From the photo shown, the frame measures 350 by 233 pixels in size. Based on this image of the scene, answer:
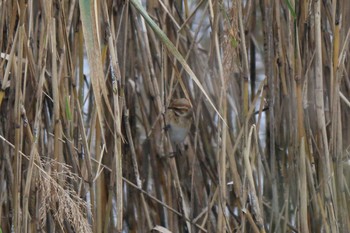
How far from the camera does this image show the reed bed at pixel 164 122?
1998mm

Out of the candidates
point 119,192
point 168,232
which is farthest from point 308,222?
point 119,192

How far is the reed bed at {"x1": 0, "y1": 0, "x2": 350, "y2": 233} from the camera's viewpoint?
6.56ft

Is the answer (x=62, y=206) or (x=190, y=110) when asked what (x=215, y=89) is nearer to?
(x=190, y=110)

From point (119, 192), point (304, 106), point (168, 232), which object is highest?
point (304, 106)

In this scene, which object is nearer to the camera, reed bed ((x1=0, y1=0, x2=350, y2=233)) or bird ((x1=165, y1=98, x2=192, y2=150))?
reed bed ((x1=0, y1=0, x2=350, y2=233))

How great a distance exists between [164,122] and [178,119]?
0.13 metres

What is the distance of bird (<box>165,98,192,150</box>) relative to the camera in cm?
246

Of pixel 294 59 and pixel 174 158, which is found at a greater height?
pixel 294 59

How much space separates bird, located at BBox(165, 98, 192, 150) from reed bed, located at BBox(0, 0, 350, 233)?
4cm

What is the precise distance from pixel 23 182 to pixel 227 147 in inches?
→ 24.5

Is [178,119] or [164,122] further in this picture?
[178,119]

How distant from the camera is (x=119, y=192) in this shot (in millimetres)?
2059

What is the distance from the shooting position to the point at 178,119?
2541 mm

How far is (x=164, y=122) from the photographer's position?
2.42 metres
